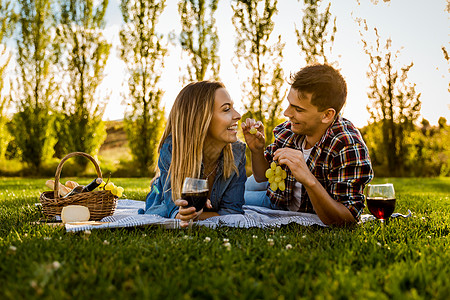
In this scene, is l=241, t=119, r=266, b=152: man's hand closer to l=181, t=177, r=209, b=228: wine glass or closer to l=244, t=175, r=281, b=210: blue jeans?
l=244, t=175, r=281, b=210: blue jeans

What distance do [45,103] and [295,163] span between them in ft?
47.8

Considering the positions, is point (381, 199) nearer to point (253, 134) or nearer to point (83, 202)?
point (253, 134)

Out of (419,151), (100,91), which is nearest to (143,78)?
(100,91)

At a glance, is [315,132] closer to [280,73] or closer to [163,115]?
[280,73]

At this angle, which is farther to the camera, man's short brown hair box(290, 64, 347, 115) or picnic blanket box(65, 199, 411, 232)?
man's short brown hair box(290, 64, 347, 115)

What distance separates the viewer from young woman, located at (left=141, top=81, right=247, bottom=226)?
348 centimetres

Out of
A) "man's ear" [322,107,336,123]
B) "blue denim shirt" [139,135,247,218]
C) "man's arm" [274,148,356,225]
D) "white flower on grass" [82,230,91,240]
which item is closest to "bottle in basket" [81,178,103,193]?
"blue denim shirt" [139,135,247,218]

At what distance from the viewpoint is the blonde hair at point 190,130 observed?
3.44 meters

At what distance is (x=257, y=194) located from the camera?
477 cm

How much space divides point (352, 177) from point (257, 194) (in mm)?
1639

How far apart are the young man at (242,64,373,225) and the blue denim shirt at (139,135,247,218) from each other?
1.03ft

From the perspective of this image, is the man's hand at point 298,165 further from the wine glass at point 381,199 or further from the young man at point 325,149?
the wine glass at point 381,199

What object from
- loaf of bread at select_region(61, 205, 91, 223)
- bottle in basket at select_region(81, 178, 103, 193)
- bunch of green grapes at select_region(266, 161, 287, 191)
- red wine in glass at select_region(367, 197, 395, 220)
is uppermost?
bunch of green grapes at select_region(266, 161, 287, 191)

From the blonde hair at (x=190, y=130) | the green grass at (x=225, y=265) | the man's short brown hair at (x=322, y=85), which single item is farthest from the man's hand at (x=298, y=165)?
the blonde hair at (x=190, y=130)
